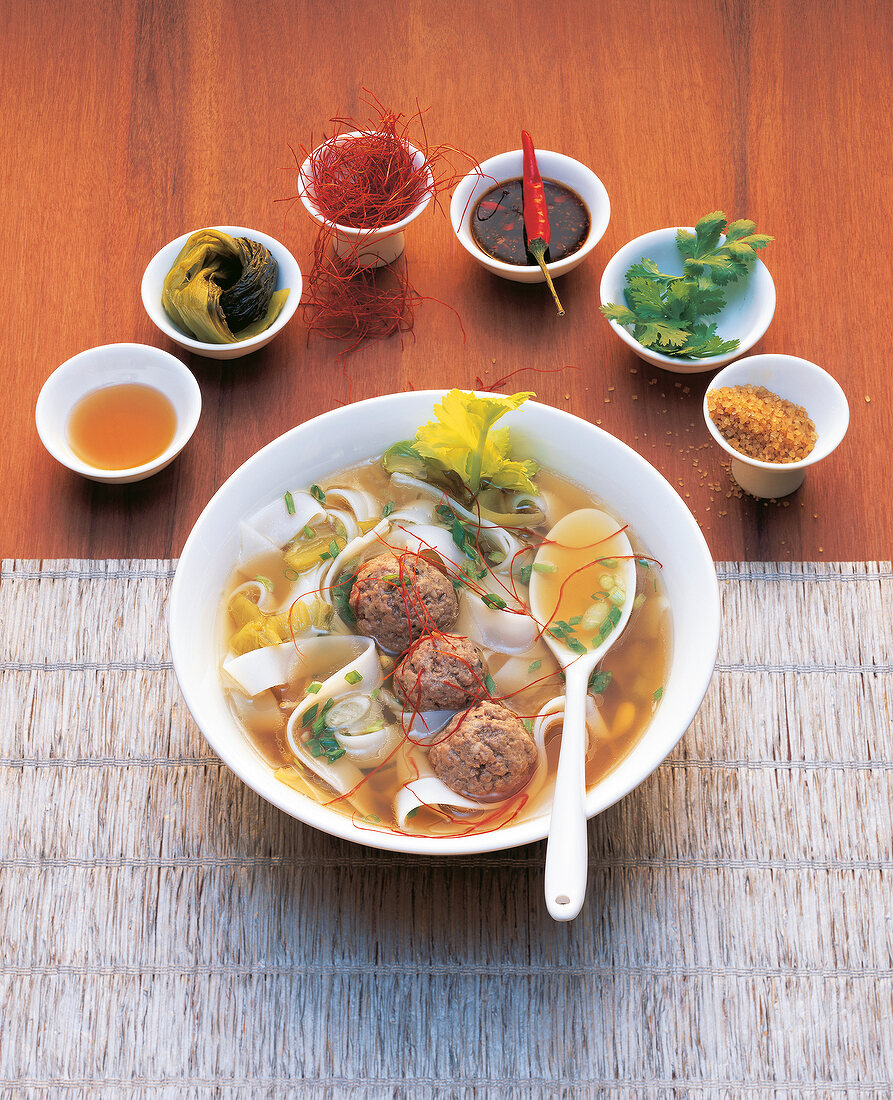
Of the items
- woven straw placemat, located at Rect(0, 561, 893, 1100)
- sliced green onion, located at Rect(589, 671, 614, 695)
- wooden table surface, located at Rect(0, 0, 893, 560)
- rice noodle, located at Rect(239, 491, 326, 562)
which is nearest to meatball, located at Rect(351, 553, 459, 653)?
rice noodle, located at Rect(239, 491, 326, 562)

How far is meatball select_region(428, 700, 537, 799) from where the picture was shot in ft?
6.64

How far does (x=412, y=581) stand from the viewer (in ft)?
6.95

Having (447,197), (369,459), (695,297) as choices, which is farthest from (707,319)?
(369,459)

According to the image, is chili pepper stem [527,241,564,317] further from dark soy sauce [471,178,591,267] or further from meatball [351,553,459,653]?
meatball [351,553,459,653]

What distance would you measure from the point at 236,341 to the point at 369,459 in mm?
596

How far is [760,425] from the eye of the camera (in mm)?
2471

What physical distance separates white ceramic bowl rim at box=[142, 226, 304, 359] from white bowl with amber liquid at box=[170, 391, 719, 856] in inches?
21.2

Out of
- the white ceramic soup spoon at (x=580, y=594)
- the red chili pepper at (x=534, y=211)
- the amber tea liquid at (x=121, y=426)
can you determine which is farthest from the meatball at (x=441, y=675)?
the red chili pepper at (x=534, y=211)

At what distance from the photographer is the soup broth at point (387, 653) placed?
2121 millimetres

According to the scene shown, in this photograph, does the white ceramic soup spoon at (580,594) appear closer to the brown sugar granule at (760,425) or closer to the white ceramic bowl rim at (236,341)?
the brown sugar granule at (760,425)

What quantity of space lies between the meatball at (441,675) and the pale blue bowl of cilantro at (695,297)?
1.04 metres

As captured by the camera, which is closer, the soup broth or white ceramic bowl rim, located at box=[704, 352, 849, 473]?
the soup broth

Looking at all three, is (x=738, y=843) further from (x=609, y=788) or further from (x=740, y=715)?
(x=609, y=788)

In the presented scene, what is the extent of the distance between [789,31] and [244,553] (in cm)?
232
